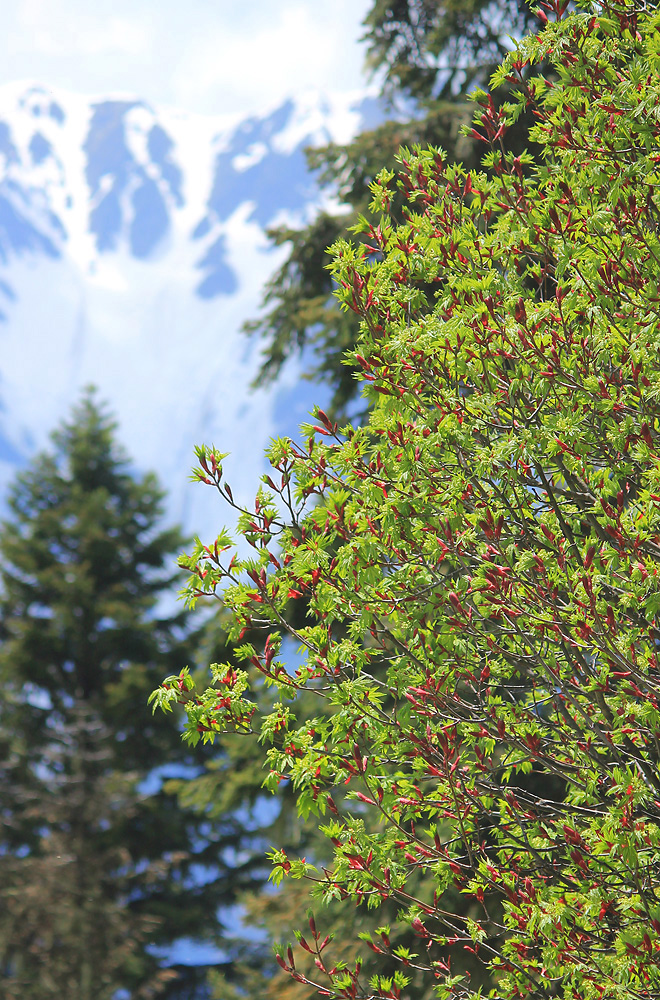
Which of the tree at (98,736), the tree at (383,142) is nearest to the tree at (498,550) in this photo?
the tree at (383,142)

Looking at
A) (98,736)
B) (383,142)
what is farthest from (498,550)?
(98,736)

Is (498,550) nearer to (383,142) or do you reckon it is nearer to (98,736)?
(383,142)

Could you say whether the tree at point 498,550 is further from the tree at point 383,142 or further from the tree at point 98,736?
the tree at point 98,736

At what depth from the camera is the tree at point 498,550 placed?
3.38 metres

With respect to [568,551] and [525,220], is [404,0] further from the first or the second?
[568,551]

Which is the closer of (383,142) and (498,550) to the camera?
(498,550)

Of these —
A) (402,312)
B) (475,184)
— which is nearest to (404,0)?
(475,184)

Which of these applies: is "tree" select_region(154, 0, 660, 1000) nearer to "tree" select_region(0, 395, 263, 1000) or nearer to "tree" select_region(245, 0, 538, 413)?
"tree" select_region(245, 0, 538, 413)

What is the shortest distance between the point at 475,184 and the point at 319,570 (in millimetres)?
2139

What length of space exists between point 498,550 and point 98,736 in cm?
1308

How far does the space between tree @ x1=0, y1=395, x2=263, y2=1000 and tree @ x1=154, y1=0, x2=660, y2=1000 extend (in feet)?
35.7

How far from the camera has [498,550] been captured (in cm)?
354

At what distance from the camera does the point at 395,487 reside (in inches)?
135

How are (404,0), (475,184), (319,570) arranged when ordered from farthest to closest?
(404,0) < (475,184) < (319,570)
